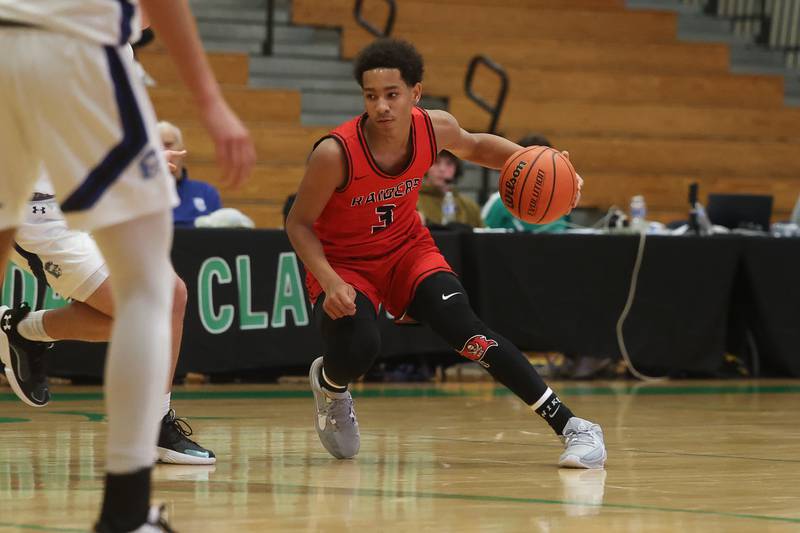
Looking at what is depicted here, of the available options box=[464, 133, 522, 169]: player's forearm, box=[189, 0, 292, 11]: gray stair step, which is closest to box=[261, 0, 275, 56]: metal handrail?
box=[189, 0, 292, 11]: gray stair step

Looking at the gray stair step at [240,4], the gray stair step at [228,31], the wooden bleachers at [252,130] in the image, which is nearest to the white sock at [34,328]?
the wooden bleachers at [252,130]

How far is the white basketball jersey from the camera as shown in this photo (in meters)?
2.25

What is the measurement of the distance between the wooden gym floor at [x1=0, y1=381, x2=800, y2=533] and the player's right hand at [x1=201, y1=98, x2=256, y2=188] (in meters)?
0.83

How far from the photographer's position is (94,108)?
2250 millimetres

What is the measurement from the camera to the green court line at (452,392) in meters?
6.42

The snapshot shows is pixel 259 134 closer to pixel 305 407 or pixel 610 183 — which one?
pixel 610 183

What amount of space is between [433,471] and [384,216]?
91cm

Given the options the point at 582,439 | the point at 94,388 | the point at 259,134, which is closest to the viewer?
the point at 582,439

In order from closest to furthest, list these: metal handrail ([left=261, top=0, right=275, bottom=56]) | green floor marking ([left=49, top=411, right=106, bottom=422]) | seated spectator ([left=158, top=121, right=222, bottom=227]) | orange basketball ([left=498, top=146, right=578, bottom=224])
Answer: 1. orange basketball ([left=498, top=146, right=578, bottom=224])
2. green floor marking ([left=49, top=411, right=106, bottom=422])
3. seated spectator ([left=158, top=121, right=222, bottom=227])
4. metal handrail ([left=261, top=0, right=275, bottom=56])

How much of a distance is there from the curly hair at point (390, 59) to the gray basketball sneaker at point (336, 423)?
97cm

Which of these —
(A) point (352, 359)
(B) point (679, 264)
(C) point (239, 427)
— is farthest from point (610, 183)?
(A) point (352, 359)

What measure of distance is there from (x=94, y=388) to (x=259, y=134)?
3.38 metres

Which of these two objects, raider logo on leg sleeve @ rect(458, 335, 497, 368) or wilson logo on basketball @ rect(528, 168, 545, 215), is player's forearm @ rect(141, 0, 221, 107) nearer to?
raider logo on leg sleeve @ rect(458, 335, 497, 368)

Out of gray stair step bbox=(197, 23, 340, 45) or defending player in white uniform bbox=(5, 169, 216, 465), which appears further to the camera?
gray stair step bbox=(197, 23, 340, 45)
